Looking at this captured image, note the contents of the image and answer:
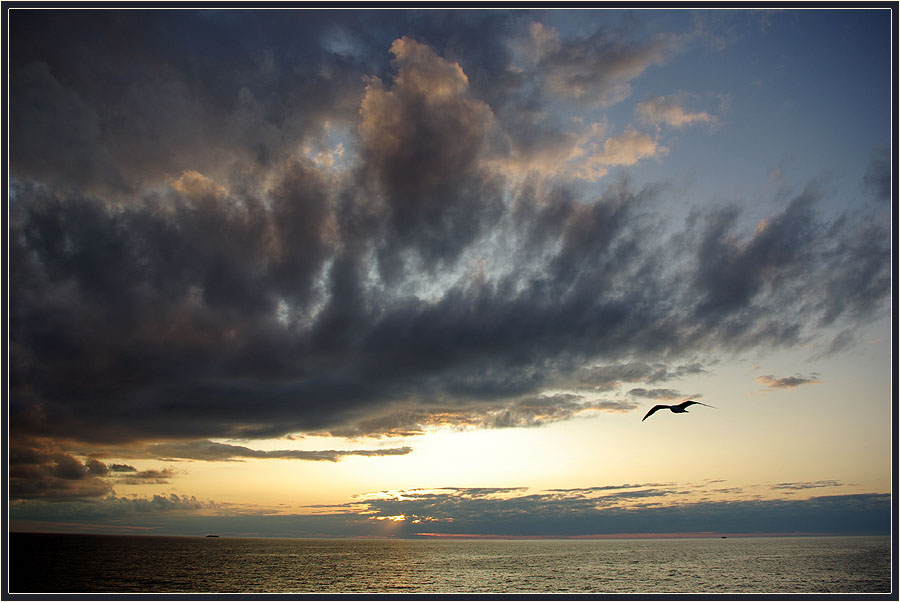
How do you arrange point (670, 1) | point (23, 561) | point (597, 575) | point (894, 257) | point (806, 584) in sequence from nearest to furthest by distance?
point (670, 1) → point (894, 257) → point (806, 584) → point (597, 575) → point (23, 561)

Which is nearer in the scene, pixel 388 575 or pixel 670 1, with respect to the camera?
pixel 670 1

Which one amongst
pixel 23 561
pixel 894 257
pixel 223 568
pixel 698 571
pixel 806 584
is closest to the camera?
pixel 894 257

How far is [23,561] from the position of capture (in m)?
146

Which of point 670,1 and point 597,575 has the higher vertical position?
point 670,1

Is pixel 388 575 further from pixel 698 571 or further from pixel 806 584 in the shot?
pixel 806 584

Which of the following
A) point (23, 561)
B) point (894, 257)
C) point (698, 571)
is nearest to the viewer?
point (894, 257)

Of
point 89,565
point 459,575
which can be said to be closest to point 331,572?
point 459,575

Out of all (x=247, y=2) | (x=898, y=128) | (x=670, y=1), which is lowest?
(x=898, y=128)

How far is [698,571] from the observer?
119250 millimetres

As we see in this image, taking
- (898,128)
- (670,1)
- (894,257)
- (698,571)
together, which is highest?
(670,1)

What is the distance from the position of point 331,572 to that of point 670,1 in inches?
4837

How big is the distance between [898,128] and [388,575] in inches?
4414

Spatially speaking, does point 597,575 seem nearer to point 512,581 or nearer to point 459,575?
point 512,581

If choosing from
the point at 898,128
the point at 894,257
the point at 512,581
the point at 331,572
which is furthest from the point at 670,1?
the point at 331,572
